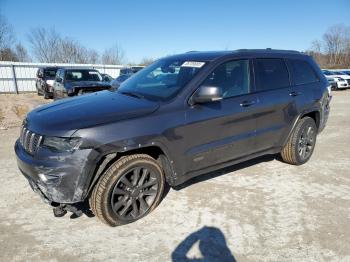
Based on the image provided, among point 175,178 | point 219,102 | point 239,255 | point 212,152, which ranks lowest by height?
point 239,255

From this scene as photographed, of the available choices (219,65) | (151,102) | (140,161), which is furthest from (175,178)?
(219,65)

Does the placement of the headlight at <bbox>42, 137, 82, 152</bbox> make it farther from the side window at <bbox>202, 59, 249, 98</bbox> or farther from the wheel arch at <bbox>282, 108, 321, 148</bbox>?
the wheel arch at <bbox>282, 108, 321, 148</bbox>

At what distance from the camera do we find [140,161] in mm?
3344

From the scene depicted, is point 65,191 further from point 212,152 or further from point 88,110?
point 212,152

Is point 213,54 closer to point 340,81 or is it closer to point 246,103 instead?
point 246,103

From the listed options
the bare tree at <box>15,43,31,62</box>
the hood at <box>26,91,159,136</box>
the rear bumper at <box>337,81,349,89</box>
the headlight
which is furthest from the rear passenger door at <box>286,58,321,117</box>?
the bare tree at <box>15,43,31,62</box>

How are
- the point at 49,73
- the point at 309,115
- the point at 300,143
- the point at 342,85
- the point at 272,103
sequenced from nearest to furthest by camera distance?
the point at 272,103 < the point at 300,143 < the point at 309,115 < the point at 49,73 < the point at 342,85

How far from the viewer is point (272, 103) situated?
4461 millimetres

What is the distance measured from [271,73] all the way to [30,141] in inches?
135

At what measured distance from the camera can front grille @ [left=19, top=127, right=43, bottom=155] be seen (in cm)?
309

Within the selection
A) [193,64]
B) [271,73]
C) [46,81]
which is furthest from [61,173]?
[46,81]

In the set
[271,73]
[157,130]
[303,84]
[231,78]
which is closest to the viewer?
[157,130]

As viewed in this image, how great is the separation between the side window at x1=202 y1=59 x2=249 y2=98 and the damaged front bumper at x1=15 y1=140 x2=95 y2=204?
177cm

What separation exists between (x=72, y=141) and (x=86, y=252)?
3.51ft
